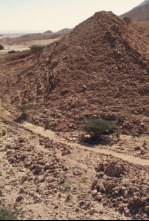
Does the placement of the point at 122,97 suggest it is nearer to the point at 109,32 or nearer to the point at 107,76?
the point at 107,76

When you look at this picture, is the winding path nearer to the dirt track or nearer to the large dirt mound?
the dirt track

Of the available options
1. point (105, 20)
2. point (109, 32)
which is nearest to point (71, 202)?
point (109, 32)

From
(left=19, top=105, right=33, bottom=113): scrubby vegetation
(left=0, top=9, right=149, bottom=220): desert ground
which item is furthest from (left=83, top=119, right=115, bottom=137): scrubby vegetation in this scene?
(left=19, top=105, right=33, bottom=113): scrubby vegetation

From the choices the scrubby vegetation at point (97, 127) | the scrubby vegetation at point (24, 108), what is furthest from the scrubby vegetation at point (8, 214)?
the scrubby vegetation at point (24, 108)

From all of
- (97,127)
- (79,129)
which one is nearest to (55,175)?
(97,127)

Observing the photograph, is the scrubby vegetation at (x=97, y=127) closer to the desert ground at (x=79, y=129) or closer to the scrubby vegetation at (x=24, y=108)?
the desert ground at (x=79, y=129)

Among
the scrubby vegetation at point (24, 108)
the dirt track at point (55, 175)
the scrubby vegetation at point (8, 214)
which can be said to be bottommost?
the dirt track at point (55, 175)

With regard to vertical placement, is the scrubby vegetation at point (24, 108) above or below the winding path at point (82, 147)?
above

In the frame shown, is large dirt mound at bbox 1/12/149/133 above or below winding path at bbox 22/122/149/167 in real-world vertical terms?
above
